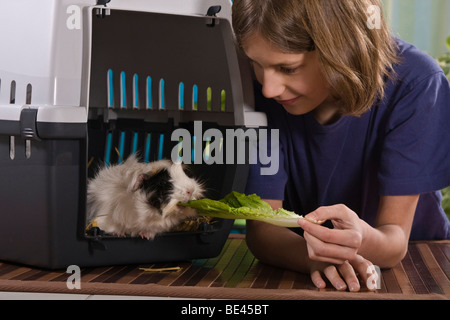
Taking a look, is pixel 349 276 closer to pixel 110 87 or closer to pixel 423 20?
pixel 110 87

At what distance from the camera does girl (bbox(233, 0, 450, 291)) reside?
1.02m

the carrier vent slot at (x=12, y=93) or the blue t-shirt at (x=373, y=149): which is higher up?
the carrier vent slot at (x=12, y=93)

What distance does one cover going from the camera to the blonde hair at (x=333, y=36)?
102 cm

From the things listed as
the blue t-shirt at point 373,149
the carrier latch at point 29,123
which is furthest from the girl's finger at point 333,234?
the carrier latch at point 29,123

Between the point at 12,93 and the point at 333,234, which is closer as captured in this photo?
the point at 333,234

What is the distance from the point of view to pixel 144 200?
1067 millimetres

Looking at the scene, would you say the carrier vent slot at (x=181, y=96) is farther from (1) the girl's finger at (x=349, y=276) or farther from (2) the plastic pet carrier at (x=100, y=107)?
(1) the girl's finger at (x=349, y=276)

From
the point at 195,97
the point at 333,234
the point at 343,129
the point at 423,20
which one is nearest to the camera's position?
the point at 333,234

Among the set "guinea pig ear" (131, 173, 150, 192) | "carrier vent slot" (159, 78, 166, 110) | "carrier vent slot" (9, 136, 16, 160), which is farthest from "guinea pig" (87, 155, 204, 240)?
"carrier vent slot" (159, 78, 166, 110)

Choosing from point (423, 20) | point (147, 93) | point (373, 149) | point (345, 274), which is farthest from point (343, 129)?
point (423, 20)

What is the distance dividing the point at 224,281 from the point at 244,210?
128 mm

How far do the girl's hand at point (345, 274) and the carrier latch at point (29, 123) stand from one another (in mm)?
516

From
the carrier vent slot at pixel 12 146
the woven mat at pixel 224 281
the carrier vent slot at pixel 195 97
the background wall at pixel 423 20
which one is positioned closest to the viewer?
the woven mat at pixel 224 281
